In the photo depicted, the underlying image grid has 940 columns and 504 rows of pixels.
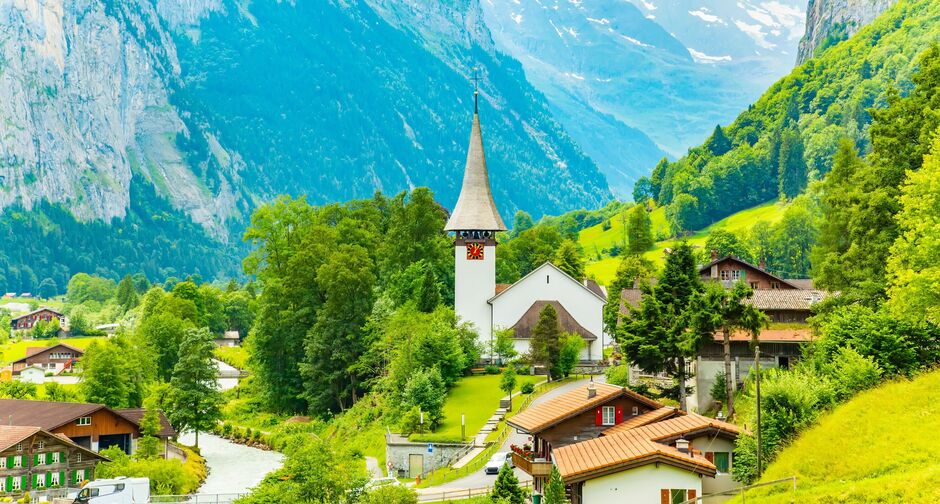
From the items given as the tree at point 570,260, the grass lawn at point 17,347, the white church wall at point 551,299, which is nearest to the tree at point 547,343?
the white church wall at point 551,299

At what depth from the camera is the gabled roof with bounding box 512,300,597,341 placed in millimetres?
88875

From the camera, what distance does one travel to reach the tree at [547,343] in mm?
81375

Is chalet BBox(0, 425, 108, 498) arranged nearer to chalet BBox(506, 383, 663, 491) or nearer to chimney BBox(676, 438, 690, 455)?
chalet BBox(506, 383, 663, 491)

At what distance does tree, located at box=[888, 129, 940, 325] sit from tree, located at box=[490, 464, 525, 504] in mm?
16326

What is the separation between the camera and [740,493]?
39594mm

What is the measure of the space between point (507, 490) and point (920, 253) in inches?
721

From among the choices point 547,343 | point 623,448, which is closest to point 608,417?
point 623,448

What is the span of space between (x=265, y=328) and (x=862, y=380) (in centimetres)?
6283

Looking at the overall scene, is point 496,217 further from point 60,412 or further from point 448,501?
point 448,501

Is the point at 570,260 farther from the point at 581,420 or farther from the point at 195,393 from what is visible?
the point at 581,420

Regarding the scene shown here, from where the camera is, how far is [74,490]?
6762cm

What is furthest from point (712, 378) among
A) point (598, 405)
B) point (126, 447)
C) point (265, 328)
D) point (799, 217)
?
point (799, 217)

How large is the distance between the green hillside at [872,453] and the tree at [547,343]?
39.6 m

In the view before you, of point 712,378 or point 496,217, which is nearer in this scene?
point 712,378
